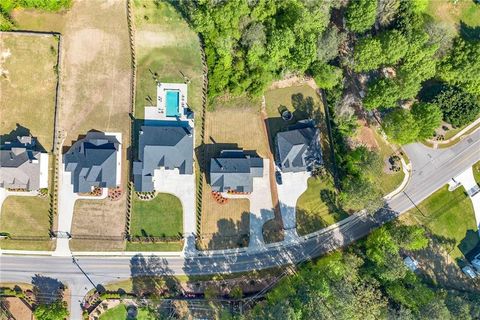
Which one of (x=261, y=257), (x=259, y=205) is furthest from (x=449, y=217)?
(x=261, y=257)

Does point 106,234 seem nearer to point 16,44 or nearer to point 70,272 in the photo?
point 70,272

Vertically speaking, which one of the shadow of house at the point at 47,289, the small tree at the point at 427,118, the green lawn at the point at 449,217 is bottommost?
the green lawn at the point at 449,217

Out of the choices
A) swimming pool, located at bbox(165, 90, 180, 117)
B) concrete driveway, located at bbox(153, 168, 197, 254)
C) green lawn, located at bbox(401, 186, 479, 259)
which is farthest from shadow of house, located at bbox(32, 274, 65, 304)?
green lawn, located at bbox(401, 186, 479, 259)

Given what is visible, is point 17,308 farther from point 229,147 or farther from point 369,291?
point 369,291

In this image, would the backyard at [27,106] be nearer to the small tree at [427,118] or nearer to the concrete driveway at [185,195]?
the concrete driveway at [185,195]

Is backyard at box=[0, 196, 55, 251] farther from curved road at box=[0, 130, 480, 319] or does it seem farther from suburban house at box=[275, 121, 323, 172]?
suburban house at box=[275, 121, 323, 172]

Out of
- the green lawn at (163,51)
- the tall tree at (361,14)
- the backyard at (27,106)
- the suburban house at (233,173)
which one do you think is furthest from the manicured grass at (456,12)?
the backyard at (27,106)
